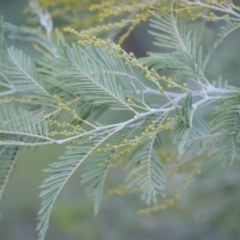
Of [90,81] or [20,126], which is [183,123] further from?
[20,126]

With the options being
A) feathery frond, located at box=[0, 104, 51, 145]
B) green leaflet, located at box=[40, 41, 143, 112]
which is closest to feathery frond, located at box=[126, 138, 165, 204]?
→ green leaflet, located at box=[40, 41, 143, 112]

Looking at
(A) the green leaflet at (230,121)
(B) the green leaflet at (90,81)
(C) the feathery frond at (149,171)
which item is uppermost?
(B) the green leaflet at (90,81)

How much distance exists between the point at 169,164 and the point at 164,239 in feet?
8.42

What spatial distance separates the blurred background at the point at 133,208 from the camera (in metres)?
2.50

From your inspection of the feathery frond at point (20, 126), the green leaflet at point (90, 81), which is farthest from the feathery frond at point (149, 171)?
the feathery frond at point (20, 126)

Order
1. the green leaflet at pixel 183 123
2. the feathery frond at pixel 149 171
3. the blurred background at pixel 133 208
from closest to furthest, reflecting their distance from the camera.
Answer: the green leaflet at pixel 183 123 < the feathery frond at pixel 149 171 < the blurred background at pixel 133 208

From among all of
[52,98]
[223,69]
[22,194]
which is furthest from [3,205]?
[52,98]

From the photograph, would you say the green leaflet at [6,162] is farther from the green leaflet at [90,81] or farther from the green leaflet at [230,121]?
the green leaflet at [230,121]

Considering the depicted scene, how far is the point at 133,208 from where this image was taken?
3154 mm

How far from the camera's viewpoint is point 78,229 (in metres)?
3.28

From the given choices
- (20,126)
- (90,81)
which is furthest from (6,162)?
(90,81)

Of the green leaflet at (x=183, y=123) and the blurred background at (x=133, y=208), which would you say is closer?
the green leaflet at (x=183, y=123)

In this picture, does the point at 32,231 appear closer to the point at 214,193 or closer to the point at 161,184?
the point at 214,193

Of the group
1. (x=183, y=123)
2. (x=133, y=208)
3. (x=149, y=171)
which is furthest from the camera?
(x=133, y=208)
